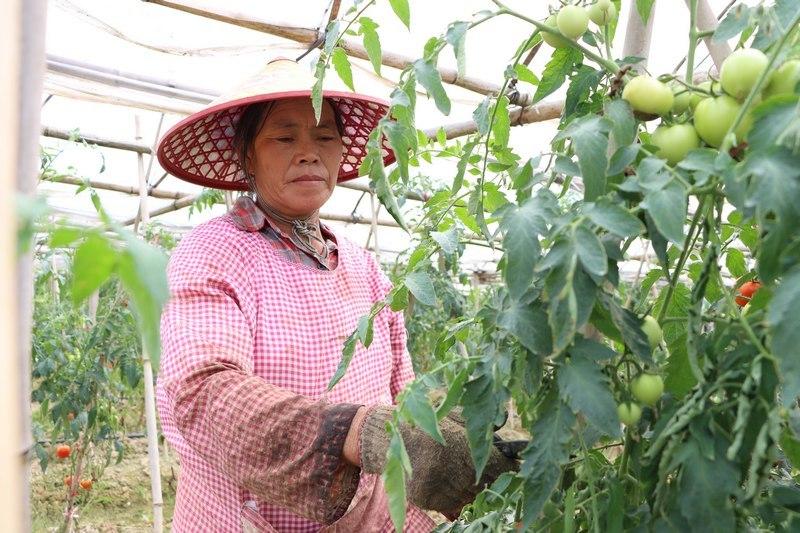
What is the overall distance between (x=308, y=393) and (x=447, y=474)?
1.77 feet

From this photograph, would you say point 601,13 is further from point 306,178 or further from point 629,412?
point 306,178

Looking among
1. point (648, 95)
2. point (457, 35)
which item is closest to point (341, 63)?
point (457, 35)

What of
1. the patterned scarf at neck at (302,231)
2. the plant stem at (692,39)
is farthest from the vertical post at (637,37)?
the patterned scarf at neck at (302,231)

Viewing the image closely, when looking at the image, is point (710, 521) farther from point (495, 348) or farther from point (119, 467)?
point (119, 467)

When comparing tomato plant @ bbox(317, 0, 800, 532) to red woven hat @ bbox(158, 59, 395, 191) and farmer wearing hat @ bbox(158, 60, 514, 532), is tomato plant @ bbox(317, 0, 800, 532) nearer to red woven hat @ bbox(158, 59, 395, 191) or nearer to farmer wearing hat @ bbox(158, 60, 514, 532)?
farmer wearing hat @ bbox(158, 60, 514, 532)

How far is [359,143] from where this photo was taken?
220 centimetres

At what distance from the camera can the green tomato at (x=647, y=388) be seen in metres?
0.81

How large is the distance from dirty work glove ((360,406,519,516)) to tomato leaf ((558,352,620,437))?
17.2 inches

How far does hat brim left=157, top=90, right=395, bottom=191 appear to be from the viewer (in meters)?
1.92

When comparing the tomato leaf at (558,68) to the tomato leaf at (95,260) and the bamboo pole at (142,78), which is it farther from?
the bamboo pole at (142,78)

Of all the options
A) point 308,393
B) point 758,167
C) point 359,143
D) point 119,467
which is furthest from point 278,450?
point 119,467

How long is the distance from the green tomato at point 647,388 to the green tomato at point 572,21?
371 millimetres

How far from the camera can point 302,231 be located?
1.90 m

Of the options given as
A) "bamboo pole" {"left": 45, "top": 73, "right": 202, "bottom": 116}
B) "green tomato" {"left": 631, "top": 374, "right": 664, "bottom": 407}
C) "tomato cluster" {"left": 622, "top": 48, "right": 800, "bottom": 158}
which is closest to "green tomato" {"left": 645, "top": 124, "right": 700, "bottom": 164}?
"tomato cluster" {"left": 622, "top": 48, "right": 800, "bottom": 158}
